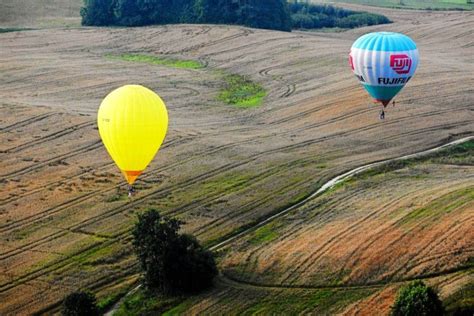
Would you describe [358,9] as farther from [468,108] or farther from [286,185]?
[286,185]

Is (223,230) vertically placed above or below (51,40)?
below

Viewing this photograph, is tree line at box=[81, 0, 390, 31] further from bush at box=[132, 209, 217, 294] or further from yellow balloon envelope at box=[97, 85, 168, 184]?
bush at box=[132, 209, 217, 294]

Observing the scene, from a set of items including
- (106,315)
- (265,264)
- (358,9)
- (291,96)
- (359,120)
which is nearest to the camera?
(106,315)

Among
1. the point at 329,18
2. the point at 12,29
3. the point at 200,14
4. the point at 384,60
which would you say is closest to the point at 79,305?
the point at 384,60

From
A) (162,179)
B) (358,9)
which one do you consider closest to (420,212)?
(162,179)

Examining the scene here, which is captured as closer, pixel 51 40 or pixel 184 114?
pixel 184 114

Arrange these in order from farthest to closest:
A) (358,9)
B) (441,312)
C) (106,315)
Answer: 1. (358,9)
2. (106,315)
3. (441,312)

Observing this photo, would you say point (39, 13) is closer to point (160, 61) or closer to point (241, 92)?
point (160, 61)

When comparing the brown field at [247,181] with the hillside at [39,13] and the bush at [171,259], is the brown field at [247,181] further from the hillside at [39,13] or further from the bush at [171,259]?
the hillside at [39,13]
